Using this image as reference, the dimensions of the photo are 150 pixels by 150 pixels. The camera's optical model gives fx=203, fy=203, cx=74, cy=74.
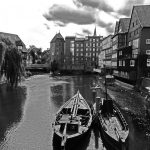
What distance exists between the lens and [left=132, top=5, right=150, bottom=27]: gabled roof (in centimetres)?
4903

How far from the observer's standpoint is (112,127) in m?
19.0

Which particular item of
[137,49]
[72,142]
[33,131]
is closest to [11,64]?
[33,131]

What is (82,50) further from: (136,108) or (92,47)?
(136,108)

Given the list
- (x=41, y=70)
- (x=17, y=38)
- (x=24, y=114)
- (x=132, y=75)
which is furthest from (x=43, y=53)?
(x=24, y=114)

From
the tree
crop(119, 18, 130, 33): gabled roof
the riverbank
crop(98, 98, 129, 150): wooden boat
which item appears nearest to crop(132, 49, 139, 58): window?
the riverbank

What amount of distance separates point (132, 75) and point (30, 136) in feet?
115

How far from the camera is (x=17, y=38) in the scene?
328ft

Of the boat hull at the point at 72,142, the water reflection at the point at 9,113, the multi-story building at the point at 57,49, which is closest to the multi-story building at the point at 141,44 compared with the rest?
the water reflection at the point at 9,113

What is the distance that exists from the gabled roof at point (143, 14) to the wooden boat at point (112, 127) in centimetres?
3223

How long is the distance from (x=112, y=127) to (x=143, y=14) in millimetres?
40912

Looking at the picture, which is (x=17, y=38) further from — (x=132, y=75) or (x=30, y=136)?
(x=30, y=136)

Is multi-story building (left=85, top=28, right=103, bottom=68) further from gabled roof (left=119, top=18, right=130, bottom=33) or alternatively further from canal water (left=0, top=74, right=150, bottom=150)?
canal water (left=0, top=74, right=150, bottom=150)

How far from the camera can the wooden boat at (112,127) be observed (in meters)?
16.4

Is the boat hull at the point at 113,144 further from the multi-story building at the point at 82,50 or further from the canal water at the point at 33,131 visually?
the multi-story building at the point at 82,50
